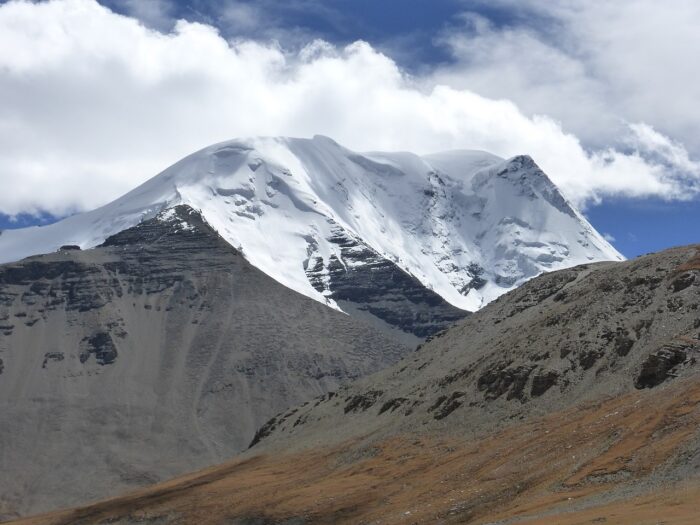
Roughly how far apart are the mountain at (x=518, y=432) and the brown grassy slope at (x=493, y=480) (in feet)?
0.57

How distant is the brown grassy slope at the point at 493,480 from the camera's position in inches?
1937

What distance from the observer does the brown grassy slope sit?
49.2 m

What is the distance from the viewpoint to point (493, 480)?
6234cm

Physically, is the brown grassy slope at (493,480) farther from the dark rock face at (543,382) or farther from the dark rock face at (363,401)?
the dark rock face at (363,401)

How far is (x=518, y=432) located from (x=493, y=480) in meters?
14.0

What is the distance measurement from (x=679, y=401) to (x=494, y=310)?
6569 cm

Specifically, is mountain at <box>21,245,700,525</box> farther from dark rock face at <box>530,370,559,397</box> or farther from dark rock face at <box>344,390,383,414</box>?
dark rock face at <box>344,390,383,414</box>

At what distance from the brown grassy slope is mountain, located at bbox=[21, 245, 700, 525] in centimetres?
17

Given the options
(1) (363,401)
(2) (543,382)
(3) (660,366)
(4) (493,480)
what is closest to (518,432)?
(2) (543,382)

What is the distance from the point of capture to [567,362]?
85750 mm

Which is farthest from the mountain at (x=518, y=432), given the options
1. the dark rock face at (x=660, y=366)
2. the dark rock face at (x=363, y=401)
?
the dark rock face at (x=363, y=401)

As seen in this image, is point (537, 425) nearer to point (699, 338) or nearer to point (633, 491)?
point (699, 338)

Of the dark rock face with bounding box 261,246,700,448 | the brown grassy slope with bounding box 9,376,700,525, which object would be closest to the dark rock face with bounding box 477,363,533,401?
the dark rock face with bounding box 261,246,700,448

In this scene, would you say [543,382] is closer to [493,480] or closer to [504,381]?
[504,381]
